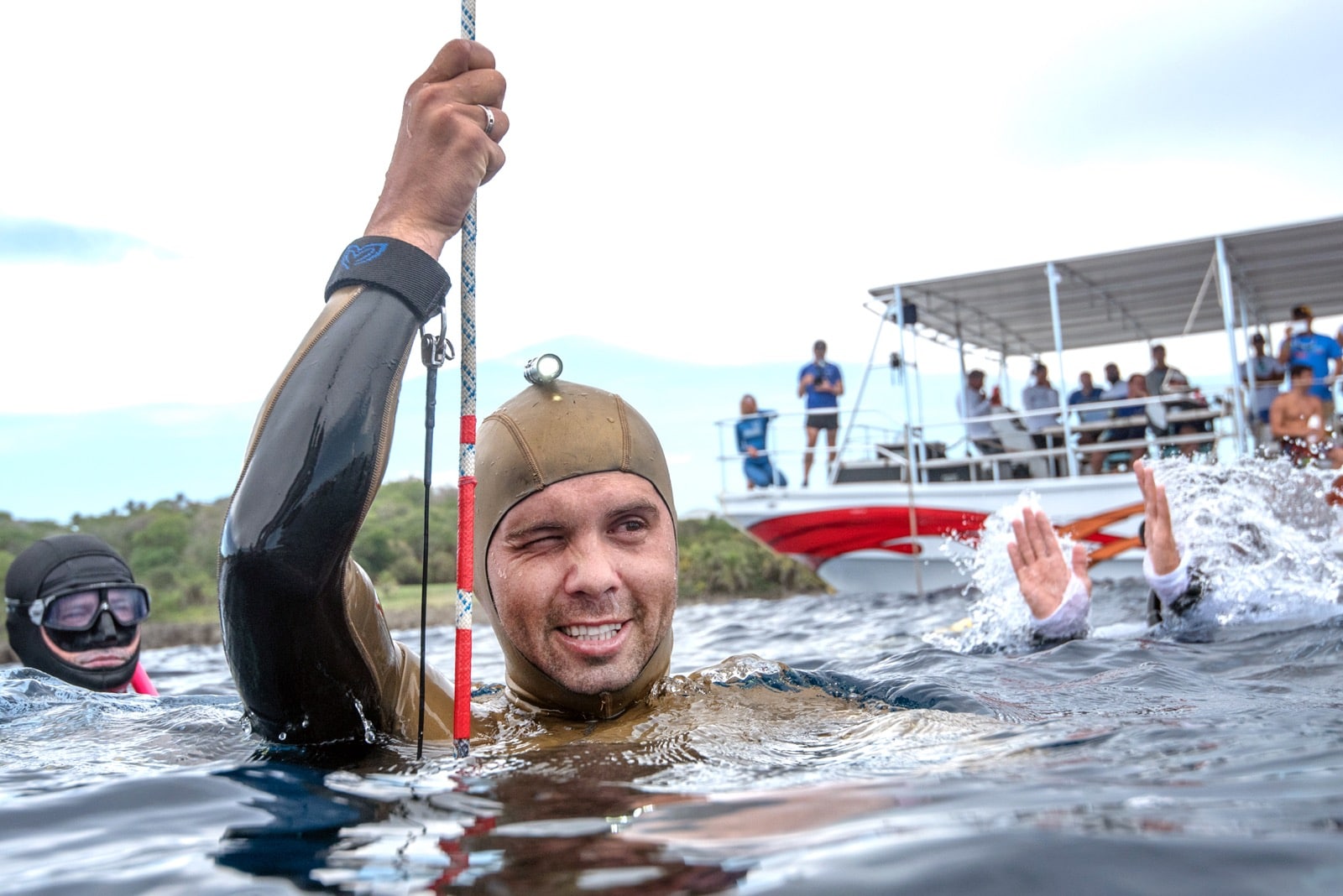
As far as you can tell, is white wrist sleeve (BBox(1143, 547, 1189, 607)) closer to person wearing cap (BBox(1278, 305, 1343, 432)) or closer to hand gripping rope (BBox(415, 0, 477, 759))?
hand gripping rope (BBox(415, 0, 477, 759))

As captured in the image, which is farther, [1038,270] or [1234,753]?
[1038,270]

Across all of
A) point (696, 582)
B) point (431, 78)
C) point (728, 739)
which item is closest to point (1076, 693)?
point (728, 739)

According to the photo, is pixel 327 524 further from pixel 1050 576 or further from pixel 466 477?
pixel 1050 576

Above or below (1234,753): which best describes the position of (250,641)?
above

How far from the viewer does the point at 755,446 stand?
14.2m

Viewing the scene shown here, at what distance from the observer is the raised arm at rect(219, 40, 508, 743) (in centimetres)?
209

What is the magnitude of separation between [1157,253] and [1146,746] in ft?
37.2

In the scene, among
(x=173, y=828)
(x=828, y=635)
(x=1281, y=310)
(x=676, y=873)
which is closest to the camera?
(x=676, y=873)

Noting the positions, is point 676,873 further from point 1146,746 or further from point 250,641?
point 1146,746

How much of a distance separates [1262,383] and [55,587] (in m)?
12.4

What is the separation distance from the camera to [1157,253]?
12.3m

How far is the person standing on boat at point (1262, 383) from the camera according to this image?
39.4ft

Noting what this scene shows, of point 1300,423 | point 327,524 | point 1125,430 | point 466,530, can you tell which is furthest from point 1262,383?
point 327,524

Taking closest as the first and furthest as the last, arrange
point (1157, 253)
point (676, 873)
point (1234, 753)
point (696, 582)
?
point (676, 873) → point (1234, 753) → point (1157, 253) → point (696, 582)
